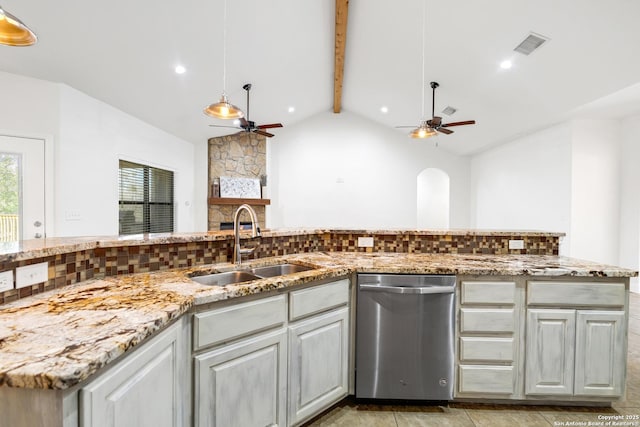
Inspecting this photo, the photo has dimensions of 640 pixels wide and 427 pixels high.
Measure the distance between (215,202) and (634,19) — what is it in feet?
21.0

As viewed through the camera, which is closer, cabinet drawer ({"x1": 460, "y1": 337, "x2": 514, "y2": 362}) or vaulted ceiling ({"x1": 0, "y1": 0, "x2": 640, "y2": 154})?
cabinet drawer ({"x1": 460, "y1": 337, "x2": 514, "y2": 362})

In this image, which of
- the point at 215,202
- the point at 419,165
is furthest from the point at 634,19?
the point at 215,202

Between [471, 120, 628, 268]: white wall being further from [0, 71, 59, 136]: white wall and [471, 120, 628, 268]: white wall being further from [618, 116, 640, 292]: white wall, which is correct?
[0, 71, 59, 136]: white wall

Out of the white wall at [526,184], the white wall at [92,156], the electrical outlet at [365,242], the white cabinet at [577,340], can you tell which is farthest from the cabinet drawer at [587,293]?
the white wall at [92,156]

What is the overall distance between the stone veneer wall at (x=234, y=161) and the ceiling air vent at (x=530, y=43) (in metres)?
4.97

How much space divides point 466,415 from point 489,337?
A: 49 centimetres

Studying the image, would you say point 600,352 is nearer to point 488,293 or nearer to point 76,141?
point 488,293

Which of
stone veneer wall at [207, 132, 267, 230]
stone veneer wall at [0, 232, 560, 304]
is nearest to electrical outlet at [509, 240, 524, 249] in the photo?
stone veneer wall at [0, 232, 560, 304]

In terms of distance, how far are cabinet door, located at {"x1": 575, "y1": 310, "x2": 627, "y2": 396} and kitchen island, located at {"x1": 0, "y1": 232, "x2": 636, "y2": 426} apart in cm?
3

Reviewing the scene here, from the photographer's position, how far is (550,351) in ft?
6.17

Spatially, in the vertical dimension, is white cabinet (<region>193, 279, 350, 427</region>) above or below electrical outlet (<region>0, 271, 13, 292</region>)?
below

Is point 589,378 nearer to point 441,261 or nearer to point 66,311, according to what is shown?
point 441,261

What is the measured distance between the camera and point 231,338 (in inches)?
52.6

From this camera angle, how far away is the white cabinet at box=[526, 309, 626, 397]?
1.85 m
